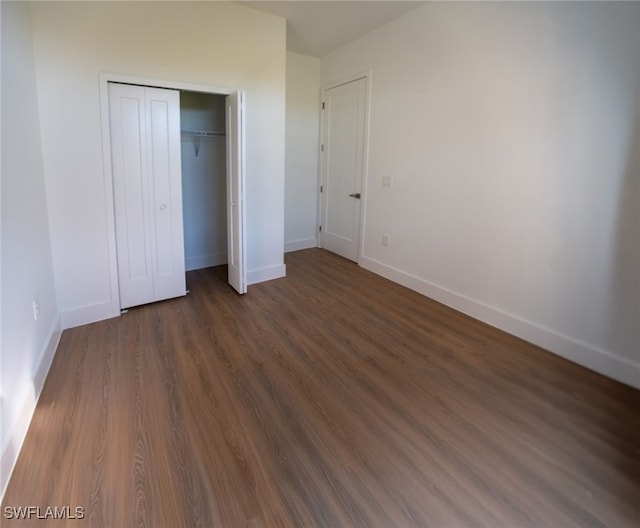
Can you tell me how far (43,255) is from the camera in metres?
2.61

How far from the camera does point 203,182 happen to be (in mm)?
4551

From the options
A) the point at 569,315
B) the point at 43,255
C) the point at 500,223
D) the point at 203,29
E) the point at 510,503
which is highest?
the point at 203,29

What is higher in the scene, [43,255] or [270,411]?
[43,255]

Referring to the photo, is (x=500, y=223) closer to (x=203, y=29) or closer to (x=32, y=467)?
(x=203, y=29)

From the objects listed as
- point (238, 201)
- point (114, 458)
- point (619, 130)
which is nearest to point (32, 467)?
point (114, 458)

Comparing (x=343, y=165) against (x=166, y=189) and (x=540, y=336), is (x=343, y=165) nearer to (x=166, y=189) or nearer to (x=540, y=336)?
(x=166, y=189)

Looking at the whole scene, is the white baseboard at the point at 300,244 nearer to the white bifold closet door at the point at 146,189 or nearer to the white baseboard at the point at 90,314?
the white bifold closet door at the point at 146,189

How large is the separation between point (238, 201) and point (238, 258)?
61cm

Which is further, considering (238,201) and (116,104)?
(238,201)

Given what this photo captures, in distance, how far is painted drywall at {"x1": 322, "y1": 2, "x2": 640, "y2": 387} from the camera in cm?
236

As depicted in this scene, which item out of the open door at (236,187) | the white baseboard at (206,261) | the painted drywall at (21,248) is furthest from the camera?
the white baseboard at (206,261)

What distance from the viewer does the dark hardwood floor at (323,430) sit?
1.53 meters

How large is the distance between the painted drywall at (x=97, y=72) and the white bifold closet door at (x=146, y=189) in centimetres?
13

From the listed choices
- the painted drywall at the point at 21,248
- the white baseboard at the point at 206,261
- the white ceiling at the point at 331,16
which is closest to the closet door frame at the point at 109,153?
the painted drywall at the point at 21,248
